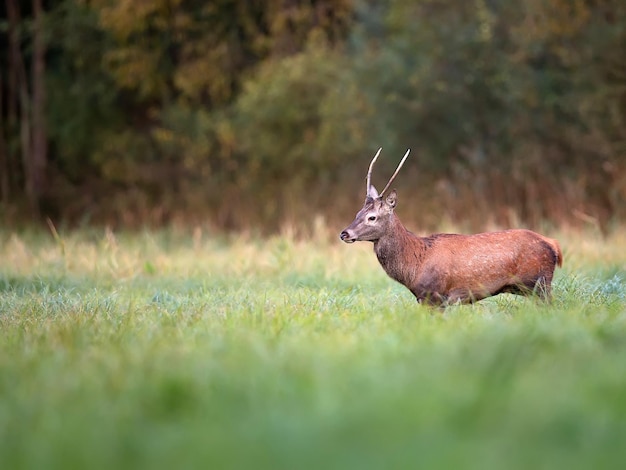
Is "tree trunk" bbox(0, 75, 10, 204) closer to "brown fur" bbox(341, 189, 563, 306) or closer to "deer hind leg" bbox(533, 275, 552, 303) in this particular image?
"brown fur" bbox(341, 189, 563, 306)

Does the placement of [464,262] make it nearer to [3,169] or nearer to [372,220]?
[372,220]

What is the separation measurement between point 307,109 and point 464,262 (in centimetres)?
1874

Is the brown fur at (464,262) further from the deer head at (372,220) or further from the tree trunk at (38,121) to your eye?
the tree trunk at (38,121)

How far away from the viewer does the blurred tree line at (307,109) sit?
19.0 meters

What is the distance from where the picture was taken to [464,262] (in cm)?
820

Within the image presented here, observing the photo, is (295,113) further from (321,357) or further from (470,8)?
(321,357)

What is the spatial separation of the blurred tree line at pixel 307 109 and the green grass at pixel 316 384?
10.1 metres

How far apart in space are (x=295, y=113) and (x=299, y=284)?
15.6m

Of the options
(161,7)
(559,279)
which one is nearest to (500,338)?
(559,279)

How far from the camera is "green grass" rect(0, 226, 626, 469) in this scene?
396 centimetres

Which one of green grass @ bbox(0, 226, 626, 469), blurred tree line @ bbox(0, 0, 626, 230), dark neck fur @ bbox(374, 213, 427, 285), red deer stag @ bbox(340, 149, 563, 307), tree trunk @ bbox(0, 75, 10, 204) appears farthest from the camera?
tree trunk @ bbox(0, 75, 10, 204)

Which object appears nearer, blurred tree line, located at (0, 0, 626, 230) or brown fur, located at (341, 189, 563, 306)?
brown fur, located at (341, 189, 563, 306)

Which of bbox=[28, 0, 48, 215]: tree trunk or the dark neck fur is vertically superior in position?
the dark neck fur

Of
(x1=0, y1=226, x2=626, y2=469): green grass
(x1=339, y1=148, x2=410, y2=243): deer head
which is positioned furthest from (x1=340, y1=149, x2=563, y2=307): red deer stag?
(x1=0, y1=226, x2=626, y2=469): green grass
